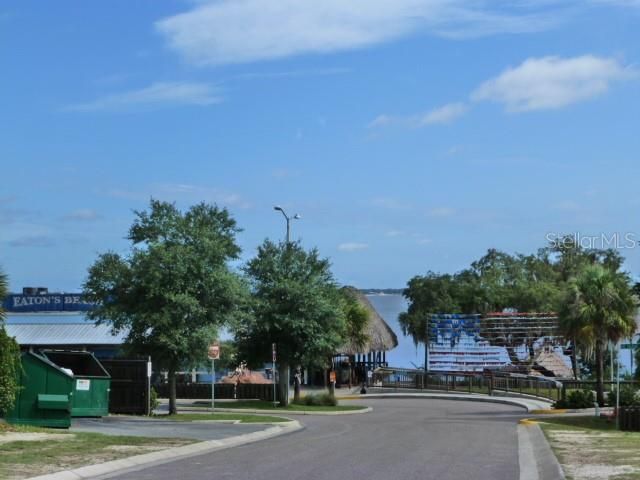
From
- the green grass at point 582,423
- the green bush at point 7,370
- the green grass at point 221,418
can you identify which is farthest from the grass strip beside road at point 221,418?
the green bush at point 7,370

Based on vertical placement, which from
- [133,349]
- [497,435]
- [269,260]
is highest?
[269,260]

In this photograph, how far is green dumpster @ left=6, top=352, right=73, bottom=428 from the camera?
24.5m

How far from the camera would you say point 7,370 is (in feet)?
74.4

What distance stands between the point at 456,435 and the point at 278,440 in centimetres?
497

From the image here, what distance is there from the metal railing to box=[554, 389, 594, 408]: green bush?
14.5ft

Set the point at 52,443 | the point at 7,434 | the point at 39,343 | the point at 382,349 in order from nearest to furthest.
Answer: the point at 52,443 < the point at 7,434 < the point at 39,343 < the point at 382,349

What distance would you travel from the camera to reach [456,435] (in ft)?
83.7

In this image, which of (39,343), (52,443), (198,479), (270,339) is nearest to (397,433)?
(52,443)

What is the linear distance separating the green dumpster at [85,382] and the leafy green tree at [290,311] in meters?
13.8

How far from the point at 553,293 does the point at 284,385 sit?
34.2m

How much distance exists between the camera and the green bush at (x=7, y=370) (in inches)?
878

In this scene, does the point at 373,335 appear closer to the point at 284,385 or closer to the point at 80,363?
the point at 284,385

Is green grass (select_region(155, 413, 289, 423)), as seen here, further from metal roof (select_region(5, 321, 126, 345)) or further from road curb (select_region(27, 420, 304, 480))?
metal roof (select_region(5, 321, 126, 345))

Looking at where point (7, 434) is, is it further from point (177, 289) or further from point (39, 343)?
point (39, 343)
